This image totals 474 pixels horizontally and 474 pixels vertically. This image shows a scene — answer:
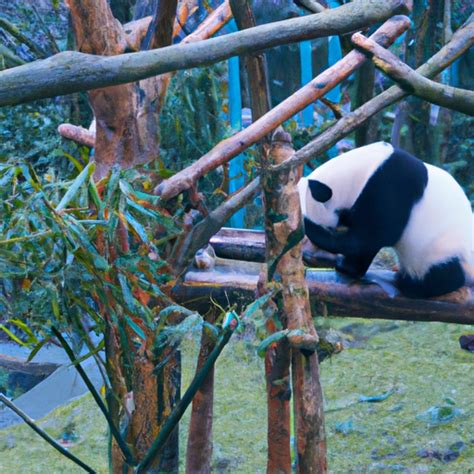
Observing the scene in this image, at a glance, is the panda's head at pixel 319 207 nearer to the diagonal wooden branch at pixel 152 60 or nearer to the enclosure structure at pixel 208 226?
the enclosure structure at pixel 208 226

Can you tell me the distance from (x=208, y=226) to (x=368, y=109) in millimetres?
623

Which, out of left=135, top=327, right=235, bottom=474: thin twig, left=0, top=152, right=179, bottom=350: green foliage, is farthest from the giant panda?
left=0, top=152, right=179, bottom=350: green foliage

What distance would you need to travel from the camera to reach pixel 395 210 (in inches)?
97.6

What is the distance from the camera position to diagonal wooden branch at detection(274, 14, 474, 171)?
6.17 ft

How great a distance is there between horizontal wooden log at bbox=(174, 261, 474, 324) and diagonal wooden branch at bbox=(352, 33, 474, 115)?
61 centimetres

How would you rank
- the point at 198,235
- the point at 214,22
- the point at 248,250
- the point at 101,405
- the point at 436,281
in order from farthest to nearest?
the point at 214,22 → the point at 248,250 → the point at 436,281 → the point at 198,235 → the point at 101,405

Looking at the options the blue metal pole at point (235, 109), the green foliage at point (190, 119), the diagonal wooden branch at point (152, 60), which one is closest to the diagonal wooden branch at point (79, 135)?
the green foliage at point (190, 119)

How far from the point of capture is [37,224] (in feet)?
4.83

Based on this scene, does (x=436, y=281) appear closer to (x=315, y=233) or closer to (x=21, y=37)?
(x=315, y=233)

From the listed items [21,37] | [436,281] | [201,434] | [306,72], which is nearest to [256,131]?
[436,281]

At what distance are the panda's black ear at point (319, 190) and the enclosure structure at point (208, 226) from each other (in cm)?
31

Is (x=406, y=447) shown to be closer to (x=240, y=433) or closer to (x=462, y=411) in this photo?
(x=462, y=411)

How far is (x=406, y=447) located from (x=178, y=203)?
180 cm

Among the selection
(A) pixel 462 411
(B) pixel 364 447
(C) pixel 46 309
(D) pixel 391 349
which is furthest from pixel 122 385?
(D) pixel 391 349
